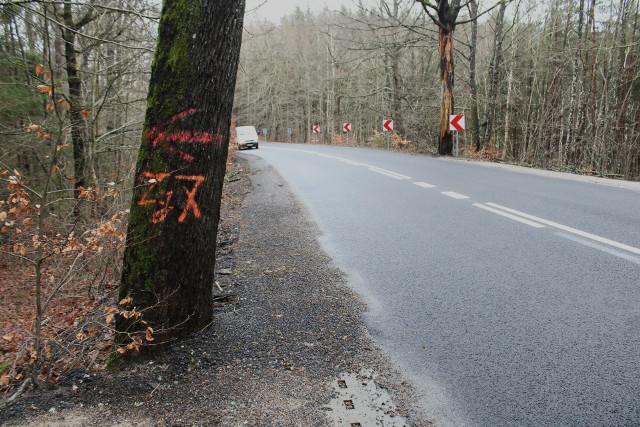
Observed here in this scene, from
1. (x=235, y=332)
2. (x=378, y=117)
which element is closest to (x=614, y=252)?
(x=235, y=332)

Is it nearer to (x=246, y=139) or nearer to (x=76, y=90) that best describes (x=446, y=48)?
(x=76, y=90)

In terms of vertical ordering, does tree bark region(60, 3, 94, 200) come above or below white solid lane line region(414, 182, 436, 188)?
above

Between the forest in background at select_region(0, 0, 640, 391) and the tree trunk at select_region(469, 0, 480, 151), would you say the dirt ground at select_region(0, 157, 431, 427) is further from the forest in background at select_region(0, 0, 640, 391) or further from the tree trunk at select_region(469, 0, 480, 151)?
the tree trunk at select_region(469, 0, 480, 151)

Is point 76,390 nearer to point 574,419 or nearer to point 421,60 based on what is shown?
point 574,419

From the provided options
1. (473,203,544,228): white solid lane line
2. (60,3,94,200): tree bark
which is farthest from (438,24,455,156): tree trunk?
(60,3,94,200): tree bark

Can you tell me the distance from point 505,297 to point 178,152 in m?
2.97

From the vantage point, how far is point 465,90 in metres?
29.7

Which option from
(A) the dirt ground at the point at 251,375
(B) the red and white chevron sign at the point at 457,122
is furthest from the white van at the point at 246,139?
(A) the dirt ground at the point at 251,375

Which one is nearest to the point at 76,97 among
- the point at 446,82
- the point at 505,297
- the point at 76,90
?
the point at 76,90

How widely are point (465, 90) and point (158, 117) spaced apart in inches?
1167

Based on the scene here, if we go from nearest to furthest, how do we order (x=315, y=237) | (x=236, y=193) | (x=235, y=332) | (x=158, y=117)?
(x=158, y=117) → (x=235, y=332) → (x=315, y=237) → (x=236, y=193)

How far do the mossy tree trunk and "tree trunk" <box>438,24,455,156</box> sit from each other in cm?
1700

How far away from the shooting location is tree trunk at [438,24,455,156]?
1844 cm

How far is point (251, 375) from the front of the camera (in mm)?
2893
